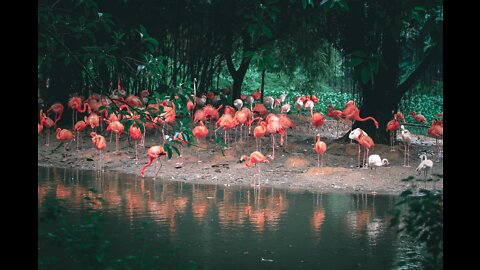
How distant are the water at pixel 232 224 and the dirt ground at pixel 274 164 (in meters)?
0.53

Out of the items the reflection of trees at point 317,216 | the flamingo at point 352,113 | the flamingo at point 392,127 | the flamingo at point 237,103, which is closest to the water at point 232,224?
the reflection of trees at point 317,216

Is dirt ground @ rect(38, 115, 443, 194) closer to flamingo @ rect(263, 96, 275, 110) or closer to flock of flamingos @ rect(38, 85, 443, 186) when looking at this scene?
flock of flamingos @ rect(38, 85, 443, 186)

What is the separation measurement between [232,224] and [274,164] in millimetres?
4340

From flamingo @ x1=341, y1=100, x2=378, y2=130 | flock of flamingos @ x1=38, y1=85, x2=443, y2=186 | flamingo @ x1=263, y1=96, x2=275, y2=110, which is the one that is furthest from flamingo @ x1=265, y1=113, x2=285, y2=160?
flamingo @ x1=263, y1=96, x2=275, y2=110

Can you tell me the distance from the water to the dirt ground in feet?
1.73

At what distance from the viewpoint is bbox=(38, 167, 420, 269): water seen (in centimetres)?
624

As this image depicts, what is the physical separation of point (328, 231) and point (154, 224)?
5.66ft

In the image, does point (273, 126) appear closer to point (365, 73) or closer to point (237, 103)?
point (237, 103)

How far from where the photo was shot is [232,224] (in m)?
7.70

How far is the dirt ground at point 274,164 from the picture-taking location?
10648mm

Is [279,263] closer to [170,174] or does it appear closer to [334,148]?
[170,174]
